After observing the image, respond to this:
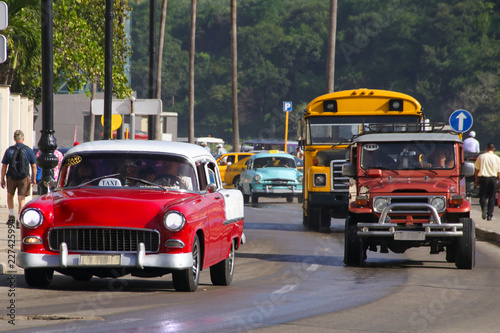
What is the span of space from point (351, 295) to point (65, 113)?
7472 centimetres

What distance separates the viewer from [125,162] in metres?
11.5

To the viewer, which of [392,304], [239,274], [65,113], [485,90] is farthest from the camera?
[485,90]

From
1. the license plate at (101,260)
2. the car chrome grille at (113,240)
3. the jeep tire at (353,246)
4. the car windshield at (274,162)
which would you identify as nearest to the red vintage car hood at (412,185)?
the jeep tire at (353,246)

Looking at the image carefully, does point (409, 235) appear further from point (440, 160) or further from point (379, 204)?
point (440, 160)

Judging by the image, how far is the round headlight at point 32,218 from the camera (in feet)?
34.3

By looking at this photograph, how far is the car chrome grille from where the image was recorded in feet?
33.9

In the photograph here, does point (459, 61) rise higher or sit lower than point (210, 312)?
higher

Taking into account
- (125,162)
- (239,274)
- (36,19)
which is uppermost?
(36,19)

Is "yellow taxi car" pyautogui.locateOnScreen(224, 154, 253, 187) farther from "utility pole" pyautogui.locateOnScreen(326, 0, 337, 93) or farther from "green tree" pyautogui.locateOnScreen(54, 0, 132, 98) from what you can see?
"green tree" pyautogui.locateOnScreen(54, 0, 132, 98)

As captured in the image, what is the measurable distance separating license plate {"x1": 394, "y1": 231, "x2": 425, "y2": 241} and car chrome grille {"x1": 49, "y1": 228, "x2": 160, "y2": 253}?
5.02 m

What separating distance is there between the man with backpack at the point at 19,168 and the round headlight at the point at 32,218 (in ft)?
29.1

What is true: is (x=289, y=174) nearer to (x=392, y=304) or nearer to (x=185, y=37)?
(x=392, y=304)

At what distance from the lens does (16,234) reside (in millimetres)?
18391

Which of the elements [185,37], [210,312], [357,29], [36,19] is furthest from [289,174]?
[185,37]
